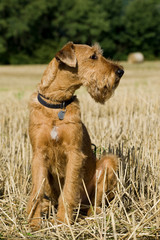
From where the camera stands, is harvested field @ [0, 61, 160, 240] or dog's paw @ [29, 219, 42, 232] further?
dog's paw @ [29, 219, 42, 232]

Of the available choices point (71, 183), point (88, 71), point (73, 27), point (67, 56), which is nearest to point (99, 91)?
point (88, 71)

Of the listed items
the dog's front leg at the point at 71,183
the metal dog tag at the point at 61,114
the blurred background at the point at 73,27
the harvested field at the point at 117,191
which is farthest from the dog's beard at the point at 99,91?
the blurred background at the point at 73,27

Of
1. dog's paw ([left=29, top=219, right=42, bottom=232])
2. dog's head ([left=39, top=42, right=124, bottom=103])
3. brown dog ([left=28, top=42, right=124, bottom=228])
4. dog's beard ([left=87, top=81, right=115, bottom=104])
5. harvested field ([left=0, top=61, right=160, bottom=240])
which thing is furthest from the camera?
dog's beard ([left=87, top=81, right=115, bottom=104])

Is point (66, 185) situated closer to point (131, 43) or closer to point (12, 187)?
point (12, 187)

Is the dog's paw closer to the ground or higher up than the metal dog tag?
closer to the ground

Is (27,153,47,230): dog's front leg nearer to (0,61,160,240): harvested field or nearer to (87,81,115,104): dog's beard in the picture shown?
(0,61,160,240): harvested field

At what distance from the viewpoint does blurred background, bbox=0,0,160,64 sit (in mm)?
39062

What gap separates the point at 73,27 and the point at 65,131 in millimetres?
40141

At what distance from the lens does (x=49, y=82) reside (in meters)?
3.56

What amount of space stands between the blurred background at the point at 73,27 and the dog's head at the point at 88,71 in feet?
98.8

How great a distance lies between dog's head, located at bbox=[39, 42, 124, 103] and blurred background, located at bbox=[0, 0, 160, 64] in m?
30.1

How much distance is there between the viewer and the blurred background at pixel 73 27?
39.1m

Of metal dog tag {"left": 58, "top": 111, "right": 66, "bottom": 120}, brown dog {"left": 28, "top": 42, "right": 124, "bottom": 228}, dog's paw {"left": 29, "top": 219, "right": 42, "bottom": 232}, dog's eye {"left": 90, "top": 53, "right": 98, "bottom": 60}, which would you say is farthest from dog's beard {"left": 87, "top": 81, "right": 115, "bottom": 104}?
dog's paw {"left": 29, "top": 219, "right": 42, "bottom": 232}

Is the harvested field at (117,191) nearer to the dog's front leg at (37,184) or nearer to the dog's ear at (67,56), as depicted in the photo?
the dog's front leg at (37,184)
